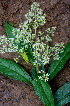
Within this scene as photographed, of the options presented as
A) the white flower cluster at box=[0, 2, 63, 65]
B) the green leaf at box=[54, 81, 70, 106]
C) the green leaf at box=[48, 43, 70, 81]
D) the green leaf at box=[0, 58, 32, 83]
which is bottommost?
the green leaf at box=[54, 81, 70, 106]

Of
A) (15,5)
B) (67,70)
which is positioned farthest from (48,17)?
(67,70)

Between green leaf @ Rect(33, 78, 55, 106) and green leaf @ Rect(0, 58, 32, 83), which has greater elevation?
green leaf @ Rect(0, 58, 32, 83)

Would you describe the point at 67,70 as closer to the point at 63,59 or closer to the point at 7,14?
the point at 63,59

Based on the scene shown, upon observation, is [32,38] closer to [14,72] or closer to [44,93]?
[14,72]

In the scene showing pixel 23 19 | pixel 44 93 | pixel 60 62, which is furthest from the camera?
pixel 23 19

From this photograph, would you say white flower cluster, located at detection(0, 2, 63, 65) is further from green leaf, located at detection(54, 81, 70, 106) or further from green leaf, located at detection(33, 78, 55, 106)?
green leaf, located at detection(54, 81, 70, 106)

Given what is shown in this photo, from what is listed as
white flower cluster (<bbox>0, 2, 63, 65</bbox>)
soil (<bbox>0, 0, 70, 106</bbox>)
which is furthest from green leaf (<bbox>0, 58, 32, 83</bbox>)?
white flower cluster (<bbox>0, 2, 63, 65</bbox>)

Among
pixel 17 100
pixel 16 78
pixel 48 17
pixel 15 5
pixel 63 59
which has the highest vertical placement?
pixel 15 5

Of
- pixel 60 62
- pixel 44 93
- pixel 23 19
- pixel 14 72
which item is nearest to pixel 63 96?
pixel 44 93
